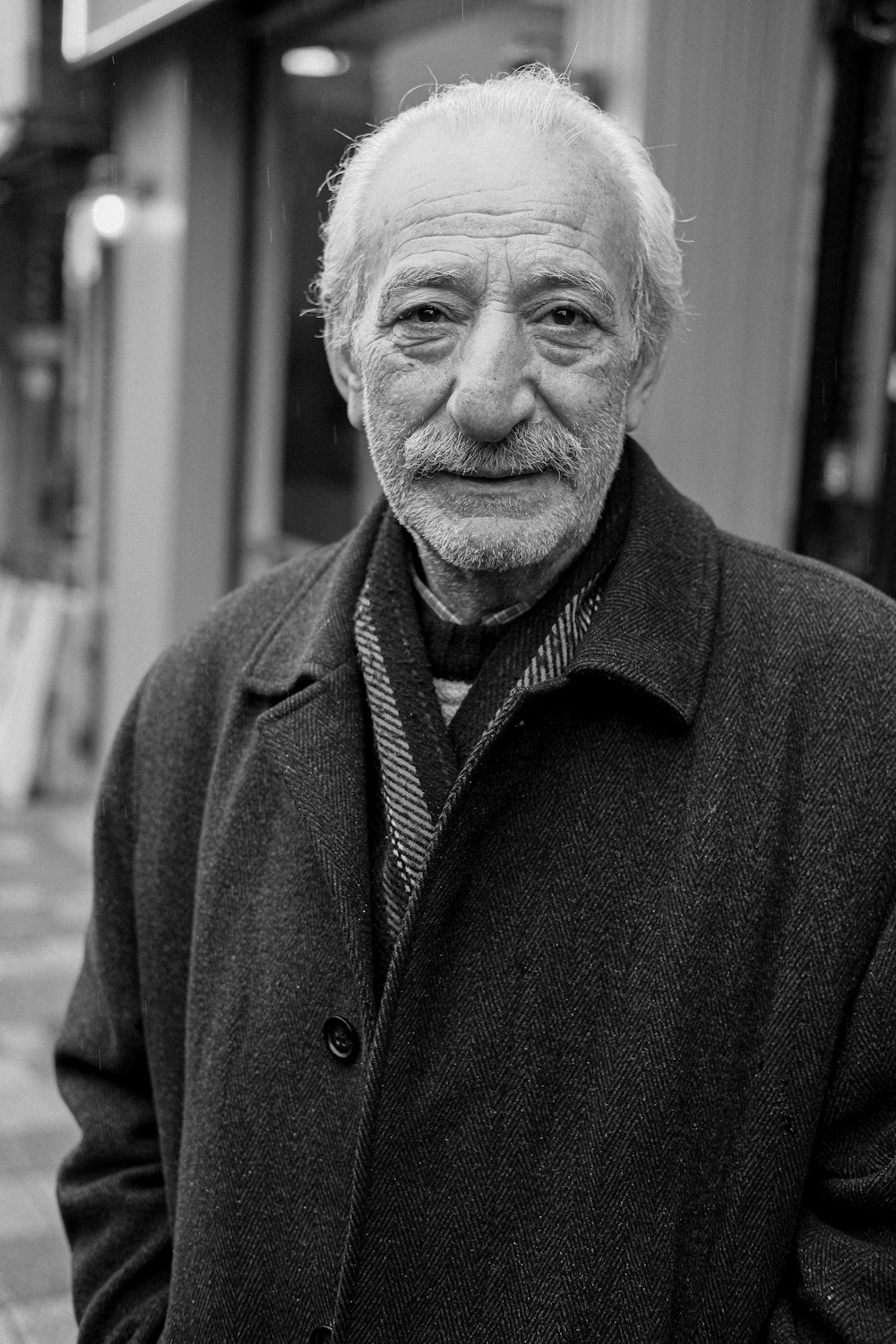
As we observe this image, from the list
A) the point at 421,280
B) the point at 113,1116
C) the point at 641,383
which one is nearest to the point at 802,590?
the point at 641,383

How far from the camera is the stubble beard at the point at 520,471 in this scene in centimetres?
158

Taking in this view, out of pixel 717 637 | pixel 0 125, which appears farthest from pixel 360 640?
pixel 0 125

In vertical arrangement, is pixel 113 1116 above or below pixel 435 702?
below

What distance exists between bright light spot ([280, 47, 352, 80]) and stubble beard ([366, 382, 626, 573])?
15.6ft

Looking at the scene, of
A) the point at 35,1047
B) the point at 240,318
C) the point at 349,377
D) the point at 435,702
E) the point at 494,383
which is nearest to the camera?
the point at 494,383

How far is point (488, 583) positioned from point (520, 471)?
157mm

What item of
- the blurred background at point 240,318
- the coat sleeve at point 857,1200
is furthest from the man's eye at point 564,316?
the blurred background at point 240,318

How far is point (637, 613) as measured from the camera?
1581mm

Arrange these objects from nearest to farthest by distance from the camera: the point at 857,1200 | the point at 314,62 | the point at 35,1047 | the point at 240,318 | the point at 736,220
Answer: the point at 857,1200
the point at 736,220
the point at 35,1047
the point at 314,62
the point at 240,318

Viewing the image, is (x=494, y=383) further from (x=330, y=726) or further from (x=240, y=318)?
(x=240, y=318)

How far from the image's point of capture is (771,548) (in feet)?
5.58

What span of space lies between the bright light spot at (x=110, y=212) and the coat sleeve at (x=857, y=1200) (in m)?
6.58

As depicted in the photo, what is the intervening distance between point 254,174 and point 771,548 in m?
5.67

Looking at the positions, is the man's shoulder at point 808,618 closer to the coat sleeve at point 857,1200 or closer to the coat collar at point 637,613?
the coat collar at point 637,613
